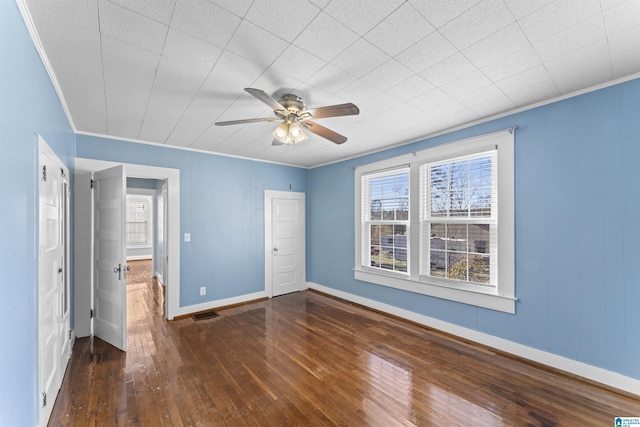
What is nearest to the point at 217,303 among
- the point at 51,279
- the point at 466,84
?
the point at 51,279

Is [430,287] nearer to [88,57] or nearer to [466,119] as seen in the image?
[466,119]

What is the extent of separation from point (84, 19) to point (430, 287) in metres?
4.06

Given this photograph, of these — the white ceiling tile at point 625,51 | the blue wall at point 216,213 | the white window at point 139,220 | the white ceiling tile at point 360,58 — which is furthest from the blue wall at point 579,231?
the white window at point 139,220

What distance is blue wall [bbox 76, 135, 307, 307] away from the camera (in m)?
4.09

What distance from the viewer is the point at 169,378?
253 cm

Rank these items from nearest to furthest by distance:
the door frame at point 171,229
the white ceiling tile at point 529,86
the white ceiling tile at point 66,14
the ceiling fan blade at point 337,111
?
the white ceiling tile at point 66,14
the ceiling fan blade at point 337,111
the white ceiling tile at point 529,86
the door frame at point 171,229

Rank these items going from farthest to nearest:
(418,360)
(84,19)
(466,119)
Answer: (466,119), (418,360), (84,19)

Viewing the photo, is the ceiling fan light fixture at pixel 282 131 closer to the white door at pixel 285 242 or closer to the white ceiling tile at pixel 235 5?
the white ceiling tile at pixel 235 5

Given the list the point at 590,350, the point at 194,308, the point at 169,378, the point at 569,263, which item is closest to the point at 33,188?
the point at 169,378

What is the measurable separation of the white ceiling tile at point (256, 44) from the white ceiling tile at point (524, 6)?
1293 mm

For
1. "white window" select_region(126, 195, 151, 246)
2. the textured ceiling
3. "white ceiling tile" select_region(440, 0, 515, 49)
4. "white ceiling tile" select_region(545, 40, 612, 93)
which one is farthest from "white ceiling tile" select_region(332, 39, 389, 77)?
"white window" select_region(126, 195, 151, 246)

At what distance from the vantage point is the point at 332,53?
1.87 m

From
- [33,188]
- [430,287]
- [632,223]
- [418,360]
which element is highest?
[33,188]

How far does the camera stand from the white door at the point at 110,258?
10.0ft
